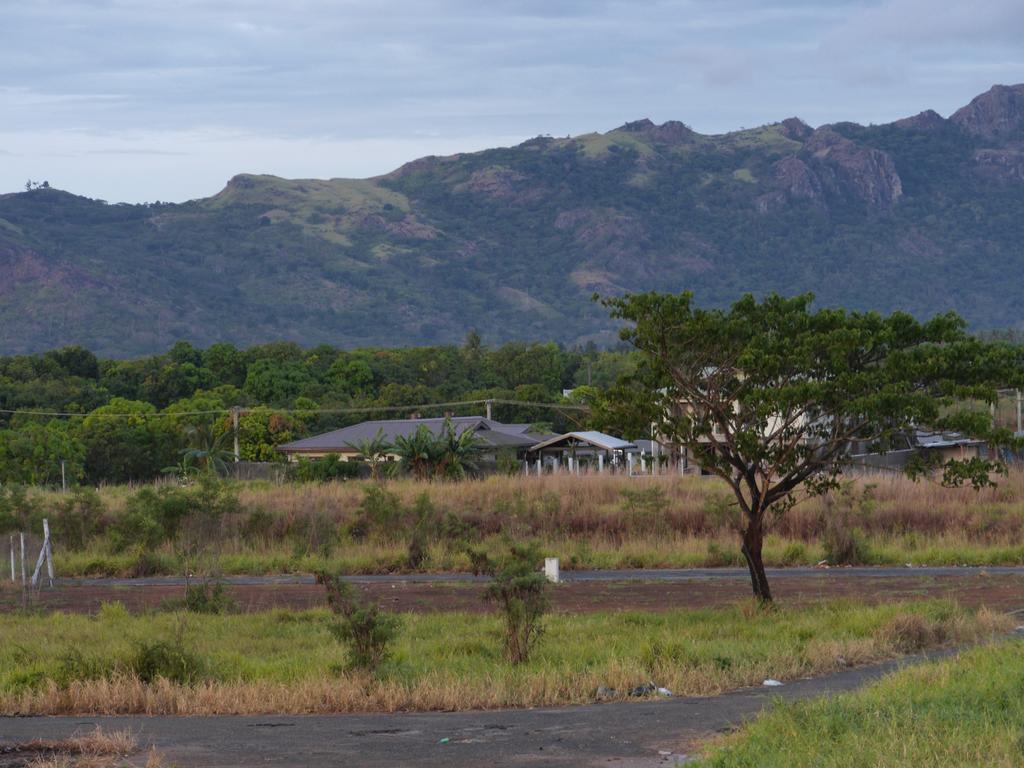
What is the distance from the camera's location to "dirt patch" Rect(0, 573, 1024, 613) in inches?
1017

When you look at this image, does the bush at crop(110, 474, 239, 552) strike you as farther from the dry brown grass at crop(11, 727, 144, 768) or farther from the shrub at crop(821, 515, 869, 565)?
the dry brown grass at crop(11, 727, 144, 768)

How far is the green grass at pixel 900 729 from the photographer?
404 inches

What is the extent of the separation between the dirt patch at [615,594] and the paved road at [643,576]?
0.61 m

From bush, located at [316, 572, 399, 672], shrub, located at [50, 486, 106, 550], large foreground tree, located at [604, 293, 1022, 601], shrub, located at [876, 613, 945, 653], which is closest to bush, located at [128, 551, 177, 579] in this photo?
shrub, located at [50, 486, 106, 550]

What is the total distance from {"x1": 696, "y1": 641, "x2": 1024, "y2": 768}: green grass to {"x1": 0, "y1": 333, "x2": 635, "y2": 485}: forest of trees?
194 ft

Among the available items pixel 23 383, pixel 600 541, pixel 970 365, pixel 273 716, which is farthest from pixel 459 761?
pixel 23 383

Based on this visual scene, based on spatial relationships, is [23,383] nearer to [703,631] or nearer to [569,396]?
[569,396]

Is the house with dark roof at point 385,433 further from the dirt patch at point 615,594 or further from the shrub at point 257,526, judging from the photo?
the dirt patch at point 615,594

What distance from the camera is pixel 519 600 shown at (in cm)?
1814

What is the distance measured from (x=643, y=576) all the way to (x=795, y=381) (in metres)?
11.0

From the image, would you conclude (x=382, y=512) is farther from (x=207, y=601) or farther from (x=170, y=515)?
(x=207, y=601)

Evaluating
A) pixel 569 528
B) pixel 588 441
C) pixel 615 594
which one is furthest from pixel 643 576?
pixel 588 441

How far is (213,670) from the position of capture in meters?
17.5

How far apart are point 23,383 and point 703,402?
3253 inches
